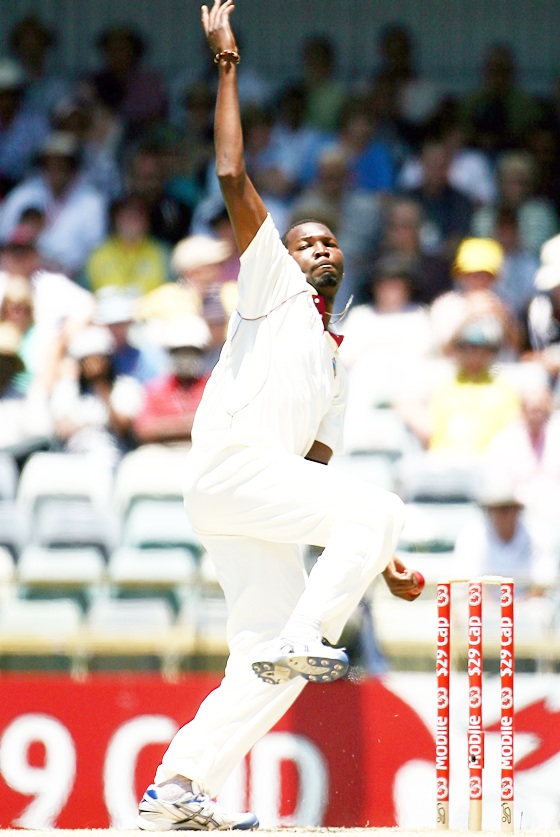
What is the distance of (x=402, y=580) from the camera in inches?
195

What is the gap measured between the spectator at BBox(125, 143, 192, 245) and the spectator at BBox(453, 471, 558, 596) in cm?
346

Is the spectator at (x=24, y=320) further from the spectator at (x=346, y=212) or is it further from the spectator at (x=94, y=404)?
the spectator at (x=346, y=212)

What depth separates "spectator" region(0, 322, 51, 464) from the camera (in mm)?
7812

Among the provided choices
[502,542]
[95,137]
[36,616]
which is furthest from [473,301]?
[95,137]

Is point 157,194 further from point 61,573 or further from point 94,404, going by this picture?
point 61,573

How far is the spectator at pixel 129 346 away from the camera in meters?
8.36

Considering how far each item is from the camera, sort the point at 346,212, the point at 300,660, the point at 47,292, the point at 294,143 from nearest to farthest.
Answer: the point at 300,660
the point at 47,292
the point at 346,212
the point at 294,143

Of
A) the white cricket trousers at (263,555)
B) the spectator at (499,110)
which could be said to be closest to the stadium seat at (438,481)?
the white cricket trousers at (263,555)

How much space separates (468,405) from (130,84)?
4329 mm

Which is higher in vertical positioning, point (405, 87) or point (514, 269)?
point (405, 87)

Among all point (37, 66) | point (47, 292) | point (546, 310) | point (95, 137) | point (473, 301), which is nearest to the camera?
point (473, 301)

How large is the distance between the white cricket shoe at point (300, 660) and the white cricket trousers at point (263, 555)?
0.16 metres

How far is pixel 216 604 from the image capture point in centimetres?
611

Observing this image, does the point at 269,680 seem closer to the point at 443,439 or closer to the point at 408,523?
the point at 408,523
